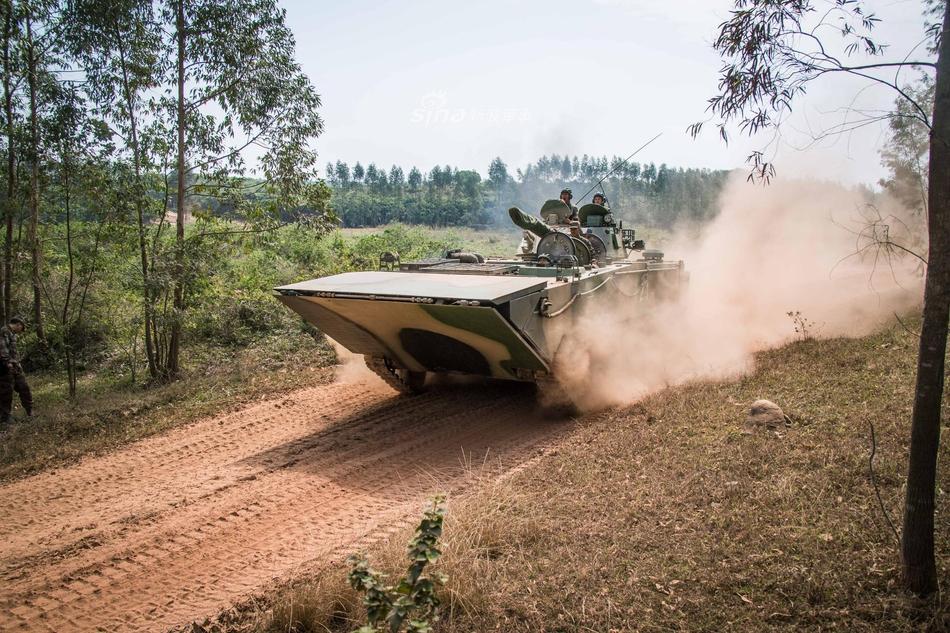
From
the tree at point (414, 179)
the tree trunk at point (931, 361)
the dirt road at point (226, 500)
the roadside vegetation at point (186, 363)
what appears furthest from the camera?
the tree at point (414, 179)

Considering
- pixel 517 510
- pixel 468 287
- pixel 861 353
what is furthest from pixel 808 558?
pixel 861 353

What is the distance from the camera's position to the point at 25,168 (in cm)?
981

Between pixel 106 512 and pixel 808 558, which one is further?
pixel 106 512

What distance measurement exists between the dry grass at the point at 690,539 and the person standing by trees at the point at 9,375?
6.21 meters

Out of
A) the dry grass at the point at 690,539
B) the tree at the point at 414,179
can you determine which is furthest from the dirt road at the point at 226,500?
the tree at the point at 414,179

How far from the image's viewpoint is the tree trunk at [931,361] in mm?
3186

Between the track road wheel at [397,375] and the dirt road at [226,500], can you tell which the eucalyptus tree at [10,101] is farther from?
the track road wheel at [397,375]

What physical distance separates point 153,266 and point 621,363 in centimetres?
620

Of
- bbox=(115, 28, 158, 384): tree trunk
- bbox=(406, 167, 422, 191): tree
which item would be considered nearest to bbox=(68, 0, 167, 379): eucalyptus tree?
bbox=(115, 28, 158, 384): tree trunk

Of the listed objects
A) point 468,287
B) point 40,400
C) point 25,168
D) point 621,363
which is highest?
point 25,168

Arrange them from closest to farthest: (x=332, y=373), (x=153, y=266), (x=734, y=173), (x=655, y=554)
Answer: (x=655, y=554) → (x=153, y=266) → (x=332, y=373) → (x=734, y=173)

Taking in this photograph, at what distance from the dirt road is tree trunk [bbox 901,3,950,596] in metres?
3.19

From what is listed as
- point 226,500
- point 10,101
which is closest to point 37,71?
point 10,101

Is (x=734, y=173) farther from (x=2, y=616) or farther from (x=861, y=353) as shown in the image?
(x=2, y=616)
